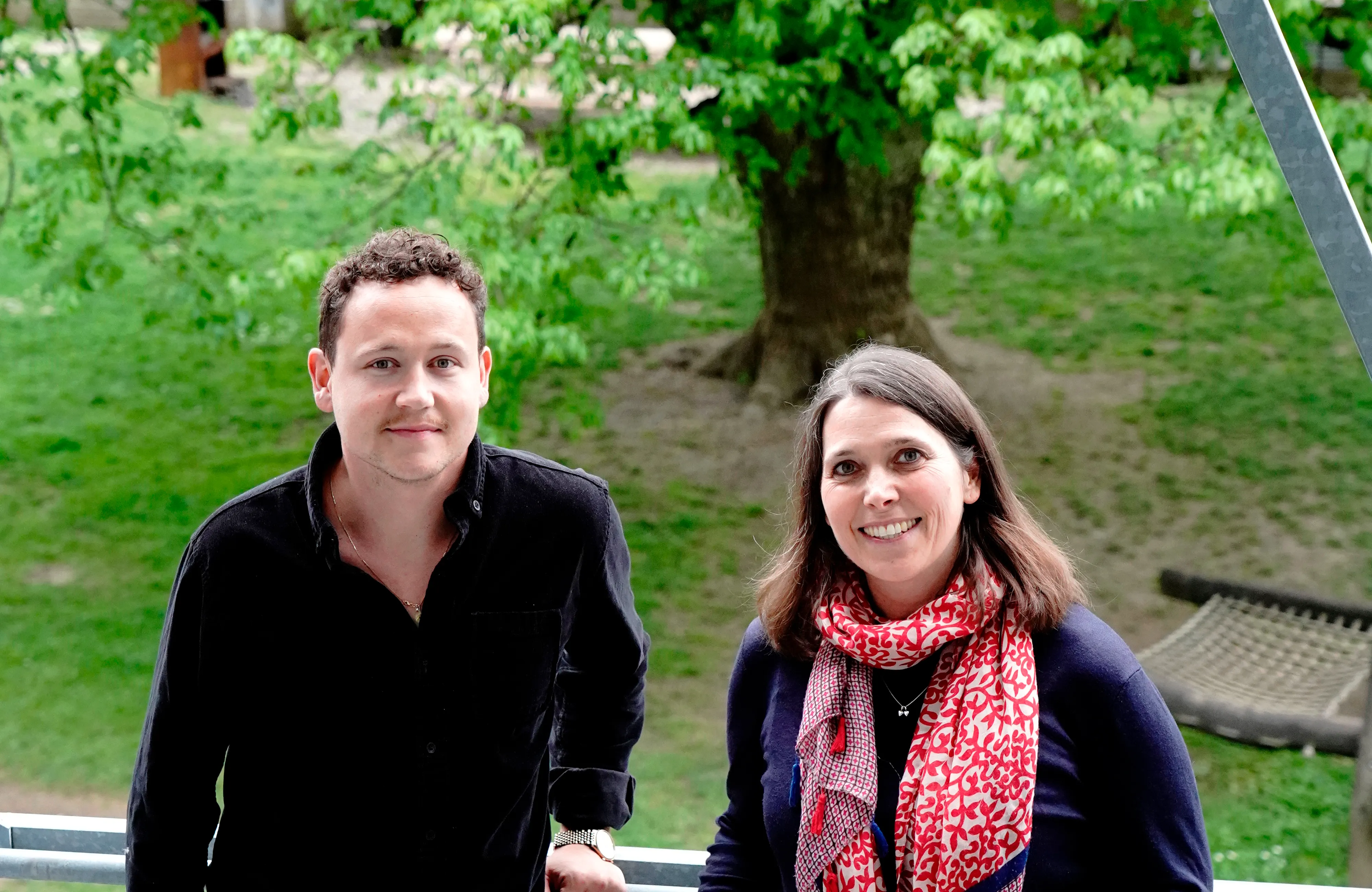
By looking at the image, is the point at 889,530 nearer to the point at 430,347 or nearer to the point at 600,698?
the point at 600,698

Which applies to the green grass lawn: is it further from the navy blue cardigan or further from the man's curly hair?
the man's curly hair

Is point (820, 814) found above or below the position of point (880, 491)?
below

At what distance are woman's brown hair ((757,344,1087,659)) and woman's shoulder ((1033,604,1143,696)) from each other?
2cm

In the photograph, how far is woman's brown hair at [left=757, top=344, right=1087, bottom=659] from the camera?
6.48 ft

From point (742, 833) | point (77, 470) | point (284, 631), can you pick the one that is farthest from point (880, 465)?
point (77, 470)

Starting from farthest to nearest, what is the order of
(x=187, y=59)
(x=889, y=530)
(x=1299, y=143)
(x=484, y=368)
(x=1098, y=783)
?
(x=187, y=59), (x=484, y=368), (x=889, y=530), (x=1098, y=783), (x=1299, y=143)


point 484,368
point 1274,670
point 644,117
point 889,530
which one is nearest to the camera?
point 889,530

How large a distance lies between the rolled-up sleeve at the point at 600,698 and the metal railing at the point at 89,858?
8 centimetres

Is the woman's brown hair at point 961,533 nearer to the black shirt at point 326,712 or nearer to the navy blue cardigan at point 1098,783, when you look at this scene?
the navy blue cardigan at point 1098,783

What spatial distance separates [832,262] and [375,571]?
7.49 metres

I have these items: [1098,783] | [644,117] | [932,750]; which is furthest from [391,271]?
[644,117]

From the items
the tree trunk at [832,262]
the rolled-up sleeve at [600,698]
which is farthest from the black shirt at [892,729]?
the tree trunk at [832,262]

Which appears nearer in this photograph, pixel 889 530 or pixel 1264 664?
pixel 889 530

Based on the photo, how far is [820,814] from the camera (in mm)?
1917
